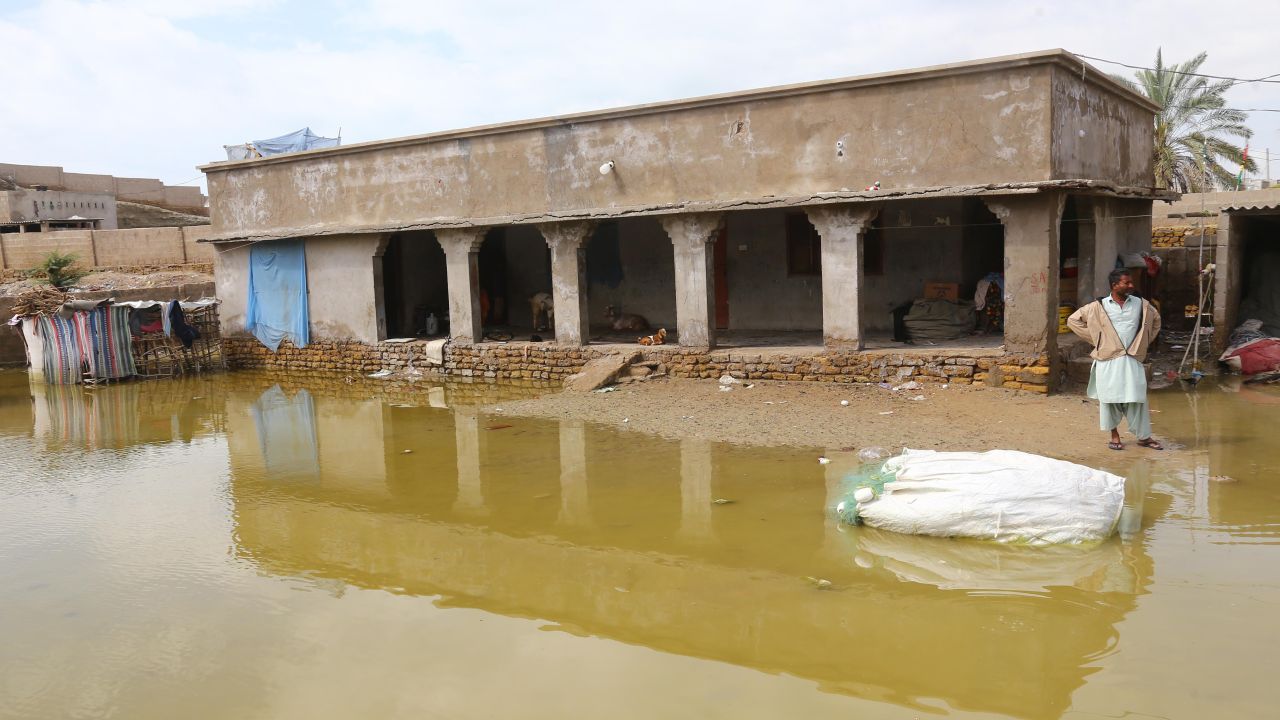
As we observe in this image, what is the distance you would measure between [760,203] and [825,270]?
4.22 feet

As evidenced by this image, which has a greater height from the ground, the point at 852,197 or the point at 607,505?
the point at 852,197

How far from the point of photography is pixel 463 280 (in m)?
16.6

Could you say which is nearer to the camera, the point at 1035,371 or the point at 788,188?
the point at 1035,371

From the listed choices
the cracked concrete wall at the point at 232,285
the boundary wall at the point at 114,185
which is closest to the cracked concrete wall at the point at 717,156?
the cracked concrete wall at the point at 232,285

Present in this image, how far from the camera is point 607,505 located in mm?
8086

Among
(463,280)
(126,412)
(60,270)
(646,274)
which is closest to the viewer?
(126,412)

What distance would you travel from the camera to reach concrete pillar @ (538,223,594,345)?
15.3 m

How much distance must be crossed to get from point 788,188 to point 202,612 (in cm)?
943

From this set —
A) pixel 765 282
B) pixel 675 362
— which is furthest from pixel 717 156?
pixel 765 282

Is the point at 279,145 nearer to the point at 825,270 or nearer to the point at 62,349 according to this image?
the point at 62,349

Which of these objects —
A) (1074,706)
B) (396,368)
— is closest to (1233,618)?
(1074,706)

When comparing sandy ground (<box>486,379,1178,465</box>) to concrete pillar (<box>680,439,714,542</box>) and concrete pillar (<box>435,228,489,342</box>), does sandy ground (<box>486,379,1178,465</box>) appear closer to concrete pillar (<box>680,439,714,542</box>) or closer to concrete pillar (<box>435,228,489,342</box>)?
concrete pillar (<box>680,439,714,542</box>)

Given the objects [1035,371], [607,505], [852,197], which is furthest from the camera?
[852,197]

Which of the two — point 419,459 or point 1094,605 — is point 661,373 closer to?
point 419,459
